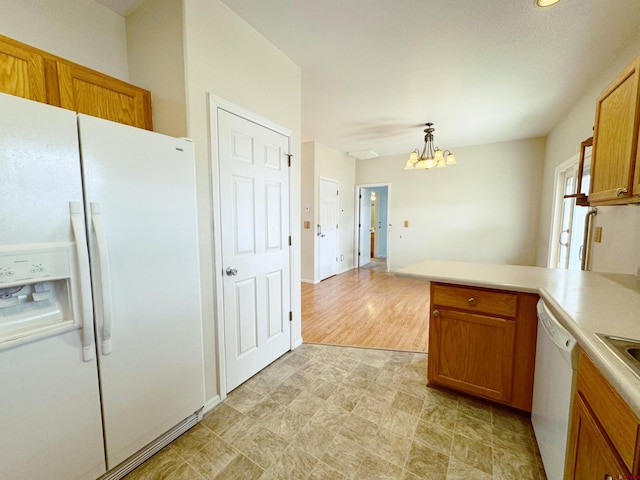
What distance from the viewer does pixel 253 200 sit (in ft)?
6.50

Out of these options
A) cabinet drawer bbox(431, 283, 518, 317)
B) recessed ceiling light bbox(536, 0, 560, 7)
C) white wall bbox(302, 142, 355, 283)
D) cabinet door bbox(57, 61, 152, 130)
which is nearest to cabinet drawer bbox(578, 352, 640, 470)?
cabinet drawer bbox(431, 283, 518, 317)

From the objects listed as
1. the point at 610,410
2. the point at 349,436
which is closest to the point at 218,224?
the point at 349,436

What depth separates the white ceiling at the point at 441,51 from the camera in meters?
1.70

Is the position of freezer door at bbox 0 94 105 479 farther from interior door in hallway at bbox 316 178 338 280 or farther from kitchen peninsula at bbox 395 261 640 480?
interior door in hallway at bbox 316 178 338 280

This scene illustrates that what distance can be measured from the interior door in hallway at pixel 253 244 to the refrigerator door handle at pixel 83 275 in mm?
759

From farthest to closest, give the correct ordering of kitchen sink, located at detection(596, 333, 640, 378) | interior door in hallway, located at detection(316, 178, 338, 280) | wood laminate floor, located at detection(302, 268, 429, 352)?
1. interior door in hallway, located at detection(316, 178, 338, 280)
2. wood laminate floor, located at detection(302, 268, 429, 352)
3. kitchen sink, located at detection(596, 333, 640, 378)

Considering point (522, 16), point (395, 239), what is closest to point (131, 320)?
point (522, 16)

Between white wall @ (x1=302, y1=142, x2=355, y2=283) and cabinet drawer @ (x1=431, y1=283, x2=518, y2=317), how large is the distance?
319 cm

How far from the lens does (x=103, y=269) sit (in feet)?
3.62

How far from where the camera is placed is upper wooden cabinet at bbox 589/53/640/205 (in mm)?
1160

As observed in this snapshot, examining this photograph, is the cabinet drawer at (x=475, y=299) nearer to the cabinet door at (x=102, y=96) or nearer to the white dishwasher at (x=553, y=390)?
the white dishwasher at (x=553, y=390)

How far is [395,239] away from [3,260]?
5681 mm

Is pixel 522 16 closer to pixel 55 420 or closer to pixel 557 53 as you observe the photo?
pixel 557 53

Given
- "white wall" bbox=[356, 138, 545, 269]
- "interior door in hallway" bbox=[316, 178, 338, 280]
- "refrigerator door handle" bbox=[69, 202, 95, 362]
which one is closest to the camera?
"refrigerator door handle" bbox=[69, 202, 95, 362]
